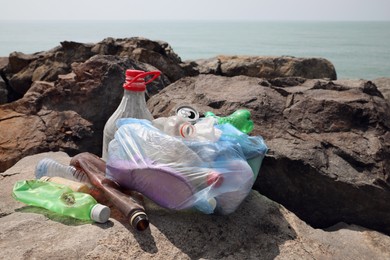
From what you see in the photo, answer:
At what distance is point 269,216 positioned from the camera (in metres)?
2.29

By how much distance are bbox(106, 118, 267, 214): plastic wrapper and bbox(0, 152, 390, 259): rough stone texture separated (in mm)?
110

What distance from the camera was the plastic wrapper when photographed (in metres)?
1.92

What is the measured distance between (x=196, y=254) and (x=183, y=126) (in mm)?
600

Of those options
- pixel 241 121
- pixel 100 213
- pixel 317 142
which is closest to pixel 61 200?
pixel 100 213

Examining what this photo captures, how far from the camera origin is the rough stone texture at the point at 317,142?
2.67 metres

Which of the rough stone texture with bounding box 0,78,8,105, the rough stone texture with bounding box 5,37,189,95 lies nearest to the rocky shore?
the rough stone texture with bounding box 5,37,189,95

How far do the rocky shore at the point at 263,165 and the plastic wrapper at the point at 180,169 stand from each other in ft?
0.46

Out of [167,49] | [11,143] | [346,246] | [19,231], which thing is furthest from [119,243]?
[167,49]

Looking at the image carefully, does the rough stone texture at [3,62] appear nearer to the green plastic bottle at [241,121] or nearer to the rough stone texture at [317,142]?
the rough stone texture at [317,142]

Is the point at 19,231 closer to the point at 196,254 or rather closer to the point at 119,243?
the point at 119,243

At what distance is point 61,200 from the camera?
2.03 meters

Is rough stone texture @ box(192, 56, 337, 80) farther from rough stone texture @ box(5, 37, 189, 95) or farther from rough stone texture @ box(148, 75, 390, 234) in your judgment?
rough stone texture @ box(148, 75, 390, 234)

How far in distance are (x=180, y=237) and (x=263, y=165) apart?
3.13 feet

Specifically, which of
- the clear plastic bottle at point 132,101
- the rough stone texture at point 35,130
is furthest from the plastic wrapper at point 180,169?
the rough stone texture at point 35,130
